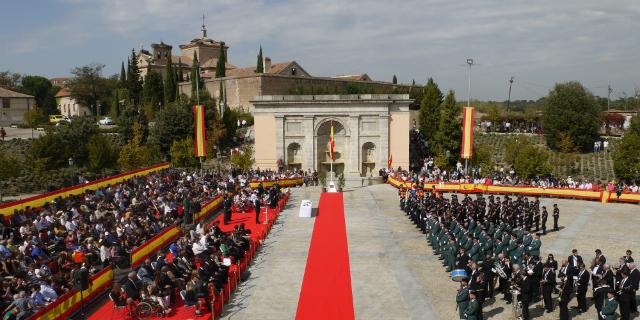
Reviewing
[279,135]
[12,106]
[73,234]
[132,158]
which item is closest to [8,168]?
[132,158]

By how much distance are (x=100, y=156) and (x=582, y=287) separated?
36.6m

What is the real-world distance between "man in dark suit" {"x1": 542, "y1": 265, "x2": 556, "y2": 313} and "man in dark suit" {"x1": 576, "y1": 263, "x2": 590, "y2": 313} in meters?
0.64

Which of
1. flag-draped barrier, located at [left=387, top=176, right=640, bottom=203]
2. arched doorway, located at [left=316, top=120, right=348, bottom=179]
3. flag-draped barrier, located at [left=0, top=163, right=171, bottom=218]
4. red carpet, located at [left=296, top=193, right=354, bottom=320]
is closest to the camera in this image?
red carpet, located at [left=296, top=193, right=354, bottom=320]

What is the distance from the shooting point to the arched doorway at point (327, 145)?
4725 cm

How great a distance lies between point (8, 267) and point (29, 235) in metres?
2.61

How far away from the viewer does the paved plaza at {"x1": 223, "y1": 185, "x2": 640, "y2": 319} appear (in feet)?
46.8

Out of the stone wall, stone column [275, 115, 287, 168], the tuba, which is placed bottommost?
the tuba

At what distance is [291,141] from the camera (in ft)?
156

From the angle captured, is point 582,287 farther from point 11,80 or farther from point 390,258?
point 11,80

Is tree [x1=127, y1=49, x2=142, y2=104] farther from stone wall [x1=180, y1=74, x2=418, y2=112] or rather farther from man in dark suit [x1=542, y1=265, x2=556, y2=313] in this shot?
man in dark suit [x1=542, y1=265, x2=556, y2=313]

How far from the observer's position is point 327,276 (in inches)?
671

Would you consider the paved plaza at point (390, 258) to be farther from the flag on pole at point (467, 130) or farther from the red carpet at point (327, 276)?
the flag on pole at point (467, 130)

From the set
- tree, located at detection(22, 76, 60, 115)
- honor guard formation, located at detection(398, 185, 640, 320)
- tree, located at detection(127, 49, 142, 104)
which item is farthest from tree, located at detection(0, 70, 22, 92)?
honor guard formation, located at detection(398, 185, 640, 320)

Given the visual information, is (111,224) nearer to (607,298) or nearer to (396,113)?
(607,298)
